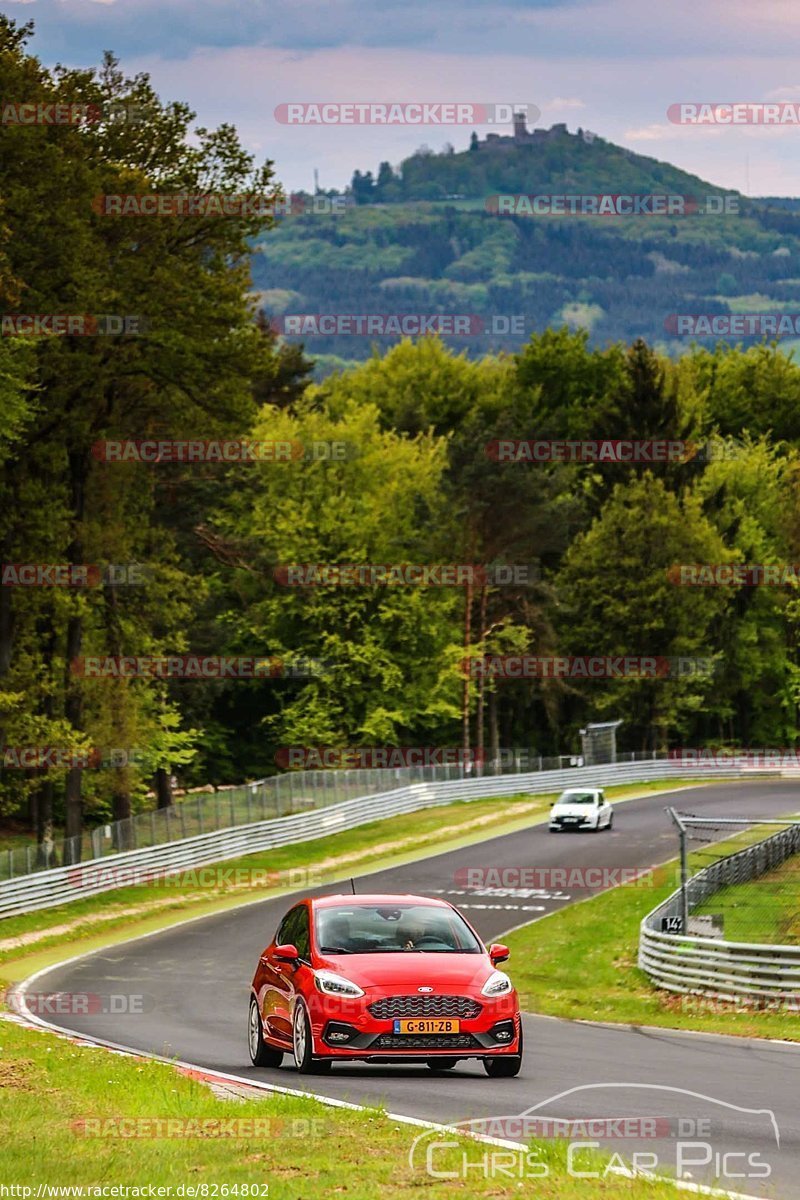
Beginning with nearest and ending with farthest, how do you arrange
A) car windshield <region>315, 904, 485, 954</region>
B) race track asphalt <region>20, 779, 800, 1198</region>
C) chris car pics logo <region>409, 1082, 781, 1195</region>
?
chris car pics logo <region>409, 1082, 781, 1195</region>, race track asphalt <region>20, 779, 800, 1198</region>, car windshield <region>315, 904, 485, 954</region>

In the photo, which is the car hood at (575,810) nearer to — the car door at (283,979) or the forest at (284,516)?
the forest at (284,516)

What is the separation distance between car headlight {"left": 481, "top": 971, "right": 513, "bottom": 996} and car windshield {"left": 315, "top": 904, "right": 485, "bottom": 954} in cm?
67

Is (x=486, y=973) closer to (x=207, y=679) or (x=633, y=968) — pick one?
(x=633, y=968)

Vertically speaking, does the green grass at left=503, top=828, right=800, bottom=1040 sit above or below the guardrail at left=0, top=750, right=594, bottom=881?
above

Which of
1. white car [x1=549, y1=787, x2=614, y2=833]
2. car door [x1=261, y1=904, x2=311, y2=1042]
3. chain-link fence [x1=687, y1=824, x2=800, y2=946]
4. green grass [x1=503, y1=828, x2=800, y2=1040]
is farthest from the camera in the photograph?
white car [x1=549, y1=787, x2=614, y2=833]

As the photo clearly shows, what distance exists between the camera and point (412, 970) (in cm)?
1539

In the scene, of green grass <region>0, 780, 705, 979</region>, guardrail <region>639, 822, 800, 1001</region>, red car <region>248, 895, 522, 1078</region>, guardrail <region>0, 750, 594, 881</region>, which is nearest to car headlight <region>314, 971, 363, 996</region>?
red car <region>248, 895, 522, 1078</region>

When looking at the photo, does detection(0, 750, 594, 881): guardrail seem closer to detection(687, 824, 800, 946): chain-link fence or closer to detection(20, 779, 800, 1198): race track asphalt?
detection(20, 779, 800, 1198): race track asphalt

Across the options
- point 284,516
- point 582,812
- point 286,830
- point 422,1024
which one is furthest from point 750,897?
point 284,516

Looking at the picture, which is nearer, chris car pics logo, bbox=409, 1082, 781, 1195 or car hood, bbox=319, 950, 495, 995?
chris car pics logo, bbox=409, 1082, 781, 1195

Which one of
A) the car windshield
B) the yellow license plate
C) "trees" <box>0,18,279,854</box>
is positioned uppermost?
"trees" <box>0,18,279,854</box>

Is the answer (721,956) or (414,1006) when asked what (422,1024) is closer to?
(414,1006)

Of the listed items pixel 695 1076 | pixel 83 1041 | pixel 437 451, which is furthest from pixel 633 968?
pixel 437 451

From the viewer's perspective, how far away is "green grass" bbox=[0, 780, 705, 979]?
3919cm
